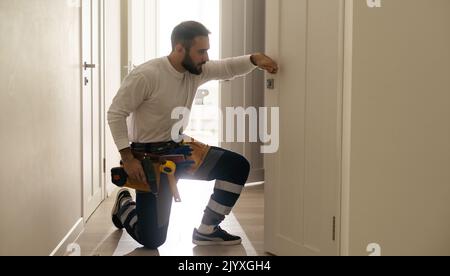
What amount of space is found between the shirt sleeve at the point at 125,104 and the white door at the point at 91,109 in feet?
2.39

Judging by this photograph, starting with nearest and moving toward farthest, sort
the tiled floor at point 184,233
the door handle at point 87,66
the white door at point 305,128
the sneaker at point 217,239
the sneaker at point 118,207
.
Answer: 1. the white door at point 305,128
2. the tiled floor at point 184,233
3. the sneaker at point 217,239
4. the sneaker at point 118,207
5. the door handle at point 87,66

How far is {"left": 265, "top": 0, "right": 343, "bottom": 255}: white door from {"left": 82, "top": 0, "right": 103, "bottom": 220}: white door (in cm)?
127

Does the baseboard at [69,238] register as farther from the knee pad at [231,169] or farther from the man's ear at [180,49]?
the man's ear at [180,49]

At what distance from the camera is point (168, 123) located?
3.02m

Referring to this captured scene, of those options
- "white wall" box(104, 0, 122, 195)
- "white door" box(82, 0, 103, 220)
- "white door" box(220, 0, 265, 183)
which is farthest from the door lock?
"white door" box(220, 0, 265, 183)

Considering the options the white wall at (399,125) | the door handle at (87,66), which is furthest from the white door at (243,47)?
the white wall at (399,125)

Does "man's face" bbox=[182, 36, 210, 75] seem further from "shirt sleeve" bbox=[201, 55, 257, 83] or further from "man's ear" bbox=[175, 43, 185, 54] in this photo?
"shirt sleeve" bbox=[201, 55, 257, 83]

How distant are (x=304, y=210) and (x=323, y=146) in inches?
13.6

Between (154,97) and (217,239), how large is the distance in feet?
2.66

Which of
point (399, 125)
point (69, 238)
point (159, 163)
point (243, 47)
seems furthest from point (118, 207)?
point (243, 47)

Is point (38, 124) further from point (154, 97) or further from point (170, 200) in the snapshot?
point (170, 200)

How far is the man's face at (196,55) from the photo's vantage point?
2.98 metres

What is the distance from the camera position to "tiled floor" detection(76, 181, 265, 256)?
9.77 ft
